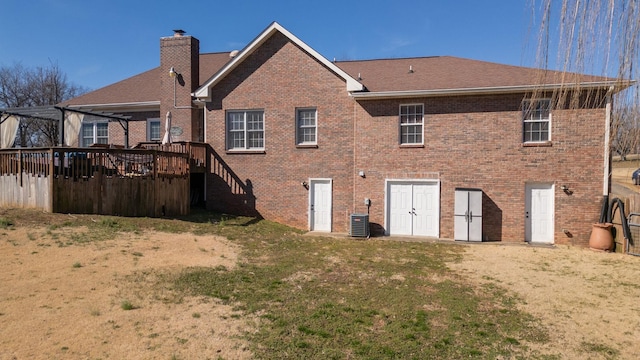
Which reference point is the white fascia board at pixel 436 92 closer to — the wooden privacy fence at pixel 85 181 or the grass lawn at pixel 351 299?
the grass lawn at pixel 351 299

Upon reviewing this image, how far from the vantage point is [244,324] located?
224 inches

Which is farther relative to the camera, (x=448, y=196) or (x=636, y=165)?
(x=448, y=196)

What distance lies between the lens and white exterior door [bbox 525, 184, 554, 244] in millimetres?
13688

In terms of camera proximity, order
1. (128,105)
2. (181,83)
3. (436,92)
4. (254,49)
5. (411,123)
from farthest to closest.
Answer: (128,105)
(181,83)
(254,49)
(411,123)
(436,92)

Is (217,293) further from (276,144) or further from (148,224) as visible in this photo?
(276,144)

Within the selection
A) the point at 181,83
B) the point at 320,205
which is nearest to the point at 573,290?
the point at 320,205

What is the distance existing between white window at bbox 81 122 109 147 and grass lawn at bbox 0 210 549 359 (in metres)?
9.01

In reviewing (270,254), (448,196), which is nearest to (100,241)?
(270,254)

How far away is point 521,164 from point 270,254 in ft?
31.4

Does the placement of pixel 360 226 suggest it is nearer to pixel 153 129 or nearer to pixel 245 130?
pixel 245 130

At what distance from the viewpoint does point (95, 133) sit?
65.1ft

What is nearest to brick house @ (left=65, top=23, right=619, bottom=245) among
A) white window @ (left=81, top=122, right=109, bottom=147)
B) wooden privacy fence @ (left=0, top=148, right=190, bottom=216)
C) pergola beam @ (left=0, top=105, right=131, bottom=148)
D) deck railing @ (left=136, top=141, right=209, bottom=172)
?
deck railing @ (left=136, top=141, right=209, bottom=172)

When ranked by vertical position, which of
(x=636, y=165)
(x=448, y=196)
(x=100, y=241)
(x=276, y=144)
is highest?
(x=276, y=144)

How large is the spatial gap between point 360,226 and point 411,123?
4.48 m
